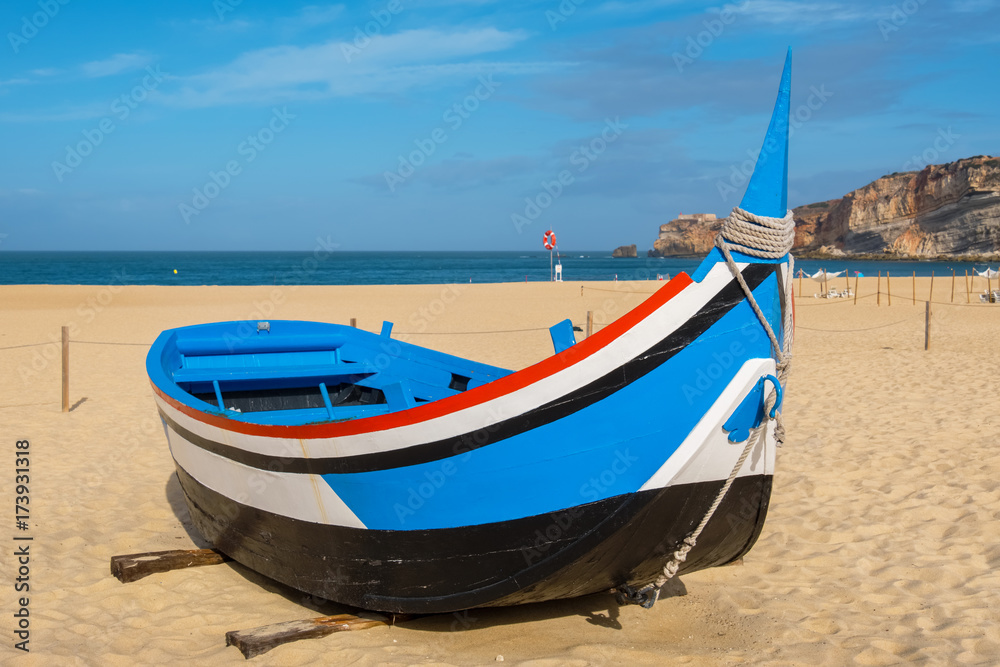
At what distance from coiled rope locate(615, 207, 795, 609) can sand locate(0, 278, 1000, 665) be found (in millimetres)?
632

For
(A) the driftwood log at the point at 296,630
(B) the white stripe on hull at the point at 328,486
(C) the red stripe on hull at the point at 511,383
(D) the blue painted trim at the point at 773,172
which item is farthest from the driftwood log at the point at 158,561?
(D) the blue painted trim at the point at 773,172

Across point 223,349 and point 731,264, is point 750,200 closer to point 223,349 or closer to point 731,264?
point 731,264

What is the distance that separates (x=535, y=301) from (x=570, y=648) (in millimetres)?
22899

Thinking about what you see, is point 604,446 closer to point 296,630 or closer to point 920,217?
point 296,630

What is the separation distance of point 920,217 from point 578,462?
83.1 m

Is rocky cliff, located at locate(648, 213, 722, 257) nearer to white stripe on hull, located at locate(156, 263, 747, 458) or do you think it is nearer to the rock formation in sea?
the rock formation in sea

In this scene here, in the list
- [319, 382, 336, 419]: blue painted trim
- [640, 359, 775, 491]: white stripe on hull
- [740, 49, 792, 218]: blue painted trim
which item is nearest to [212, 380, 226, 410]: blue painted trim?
[319, 382, 336, 419]: blue painted trim

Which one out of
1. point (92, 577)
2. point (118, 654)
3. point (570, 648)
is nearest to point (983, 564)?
point (570, 648)

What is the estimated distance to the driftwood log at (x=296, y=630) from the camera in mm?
3543

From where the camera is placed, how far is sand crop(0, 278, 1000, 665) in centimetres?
359

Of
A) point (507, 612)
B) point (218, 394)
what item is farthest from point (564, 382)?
point (218, 394)

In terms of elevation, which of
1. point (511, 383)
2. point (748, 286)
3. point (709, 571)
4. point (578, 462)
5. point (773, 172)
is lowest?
point (709, 571)

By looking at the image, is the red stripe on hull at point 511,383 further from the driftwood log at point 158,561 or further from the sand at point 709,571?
the driftwood log at point 158,561

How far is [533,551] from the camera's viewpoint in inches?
129
